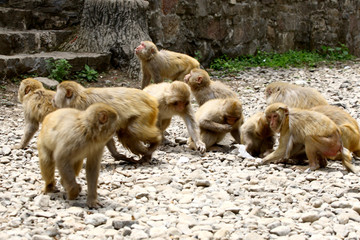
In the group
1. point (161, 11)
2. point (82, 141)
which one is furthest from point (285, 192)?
point (161, 11)

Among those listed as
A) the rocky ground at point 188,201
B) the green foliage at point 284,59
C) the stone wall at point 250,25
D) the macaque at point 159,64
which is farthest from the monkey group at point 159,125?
the green foliage at point 284,59

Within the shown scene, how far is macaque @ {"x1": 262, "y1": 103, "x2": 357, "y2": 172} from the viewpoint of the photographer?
17.0 feet

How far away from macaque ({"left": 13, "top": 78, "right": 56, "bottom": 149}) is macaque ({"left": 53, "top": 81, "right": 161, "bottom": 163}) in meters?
0.61

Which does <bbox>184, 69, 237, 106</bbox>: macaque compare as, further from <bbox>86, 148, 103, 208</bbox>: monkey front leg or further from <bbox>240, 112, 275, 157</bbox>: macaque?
<bbox>86, 148, 103, 208</bbox>: monkey front leg

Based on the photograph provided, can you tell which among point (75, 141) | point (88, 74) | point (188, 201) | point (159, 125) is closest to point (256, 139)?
point (159, 125)

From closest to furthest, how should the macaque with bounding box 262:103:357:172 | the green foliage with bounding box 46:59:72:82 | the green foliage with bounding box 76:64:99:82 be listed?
the macaque with bounding box 262:103:357:172 < the green foliage with bounding box 46:59:72:82 < the green foliage with bounding box 76:64:99:82

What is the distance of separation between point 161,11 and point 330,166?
6.81 m

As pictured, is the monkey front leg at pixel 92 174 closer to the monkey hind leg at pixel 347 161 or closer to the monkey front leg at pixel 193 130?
the monkey front leg at pixel 193 130

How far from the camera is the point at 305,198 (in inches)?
174

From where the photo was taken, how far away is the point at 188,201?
4336 mm

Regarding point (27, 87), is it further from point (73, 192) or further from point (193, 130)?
point (73, 192)

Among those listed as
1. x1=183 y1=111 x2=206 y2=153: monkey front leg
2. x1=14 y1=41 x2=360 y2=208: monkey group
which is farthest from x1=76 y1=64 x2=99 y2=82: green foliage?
x1=183 y1=111 x2=206 y2=153: monkey front leg

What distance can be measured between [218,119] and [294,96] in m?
1.05

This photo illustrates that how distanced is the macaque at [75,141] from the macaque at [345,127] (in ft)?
9.30
